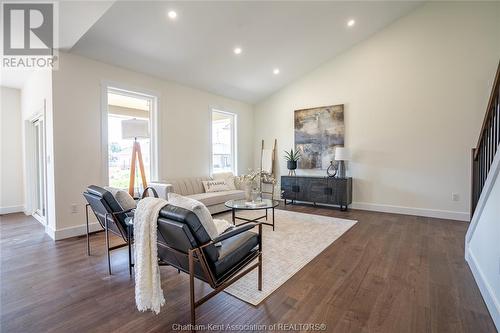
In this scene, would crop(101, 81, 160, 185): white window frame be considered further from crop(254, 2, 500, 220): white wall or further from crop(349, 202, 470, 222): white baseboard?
crop(349, 202, 470, 222): white baseboard

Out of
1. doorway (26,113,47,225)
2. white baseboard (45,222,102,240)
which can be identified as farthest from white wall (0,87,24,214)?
white baseboard (45,222,102,240)

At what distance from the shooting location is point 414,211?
4891 millimetres

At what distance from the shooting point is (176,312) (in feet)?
6.29

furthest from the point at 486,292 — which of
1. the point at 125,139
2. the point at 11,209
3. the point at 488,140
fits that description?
the point at 11,209

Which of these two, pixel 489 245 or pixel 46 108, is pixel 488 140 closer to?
pixel 489 245

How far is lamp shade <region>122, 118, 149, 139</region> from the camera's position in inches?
153

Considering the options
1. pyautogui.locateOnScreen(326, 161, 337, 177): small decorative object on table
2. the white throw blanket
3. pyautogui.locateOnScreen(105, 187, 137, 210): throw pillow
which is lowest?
the white throw blanket

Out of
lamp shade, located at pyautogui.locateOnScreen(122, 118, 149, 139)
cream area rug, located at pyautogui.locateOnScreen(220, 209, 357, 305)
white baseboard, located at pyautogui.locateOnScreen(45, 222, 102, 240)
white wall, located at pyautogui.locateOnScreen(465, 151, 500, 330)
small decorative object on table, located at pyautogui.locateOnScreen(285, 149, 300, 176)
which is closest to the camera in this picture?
white wall, located at pyautogui.locateOnScreen(465, 151, 500, 330)

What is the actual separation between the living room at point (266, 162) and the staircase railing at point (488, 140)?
41mm

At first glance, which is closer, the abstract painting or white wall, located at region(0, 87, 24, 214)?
white wall, located at region(0, 87, 24, 214)

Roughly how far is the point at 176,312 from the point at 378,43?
6.07 metres

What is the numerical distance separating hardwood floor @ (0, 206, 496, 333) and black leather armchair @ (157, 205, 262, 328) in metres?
0.35

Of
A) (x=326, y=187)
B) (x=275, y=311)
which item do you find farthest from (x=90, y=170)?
(x=326, y=187)

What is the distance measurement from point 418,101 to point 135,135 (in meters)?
5.43
